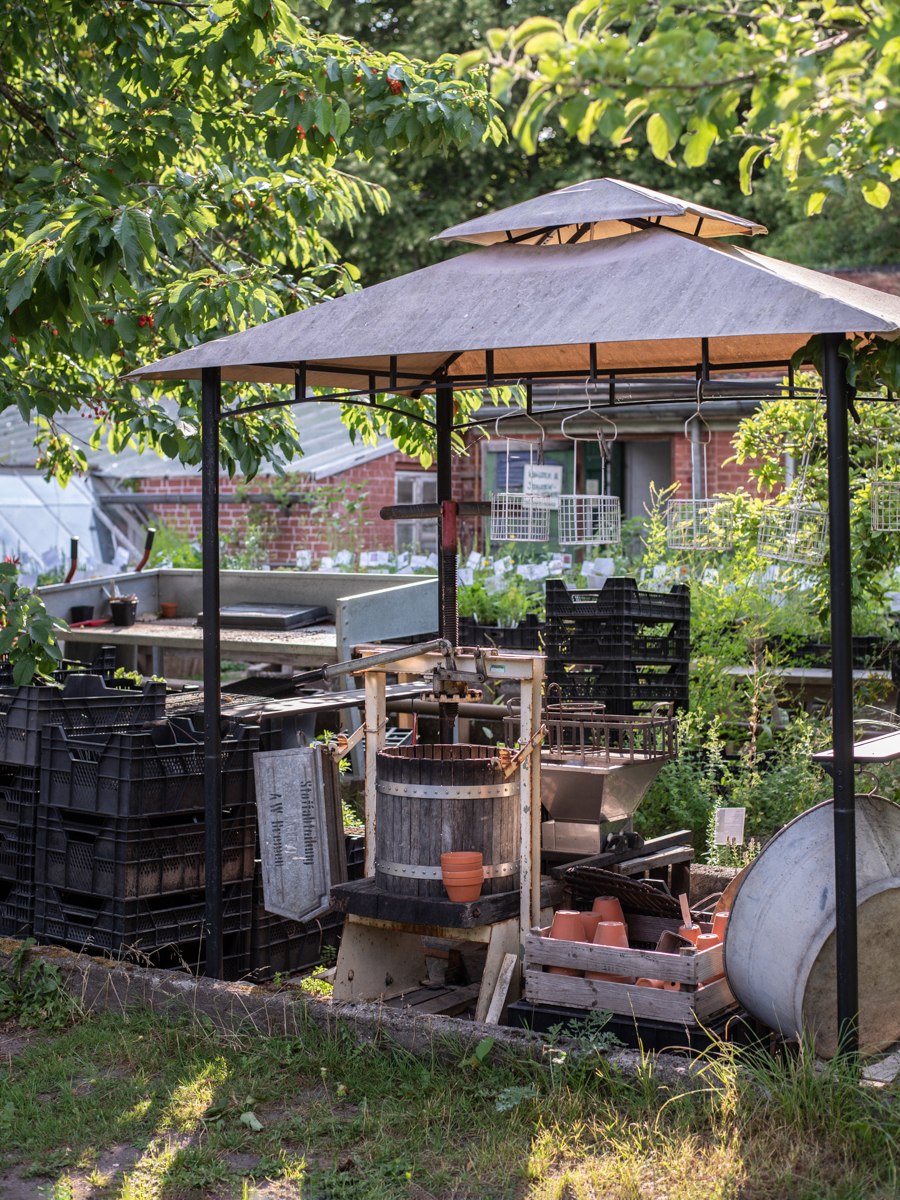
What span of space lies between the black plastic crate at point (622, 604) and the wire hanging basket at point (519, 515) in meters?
1.15

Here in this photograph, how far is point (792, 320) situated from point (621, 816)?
2297 mm

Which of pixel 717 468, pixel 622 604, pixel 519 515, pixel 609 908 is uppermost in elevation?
pixel 717 468

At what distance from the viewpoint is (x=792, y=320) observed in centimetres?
353

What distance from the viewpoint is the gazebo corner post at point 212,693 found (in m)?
4.66

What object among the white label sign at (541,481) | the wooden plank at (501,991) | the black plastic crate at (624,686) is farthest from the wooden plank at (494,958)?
the black plastic crate at (624,686)

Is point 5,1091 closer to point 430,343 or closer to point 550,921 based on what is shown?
point 550,921

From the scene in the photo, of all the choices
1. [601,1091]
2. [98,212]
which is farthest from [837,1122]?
[98,212]

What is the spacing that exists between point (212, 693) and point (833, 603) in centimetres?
236

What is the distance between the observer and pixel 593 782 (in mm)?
4844

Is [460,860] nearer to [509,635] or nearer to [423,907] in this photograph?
[423,907]

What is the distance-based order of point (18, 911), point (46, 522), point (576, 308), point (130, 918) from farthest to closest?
1. point (46, 522)
2. point (18, 911)
3. point (130, 918)
4. point (576, 308)

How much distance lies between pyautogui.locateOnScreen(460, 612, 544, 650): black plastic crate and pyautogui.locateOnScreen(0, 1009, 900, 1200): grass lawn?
3.33m

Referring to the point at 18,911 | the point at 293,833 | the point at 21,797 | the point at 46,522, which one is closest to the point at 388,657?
the point at 293,833

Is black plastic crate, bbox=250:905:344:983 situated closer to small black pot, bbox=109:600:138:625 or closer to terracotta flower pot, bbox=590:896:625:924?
terracotta flower pot, bbox=590:896:625:924
